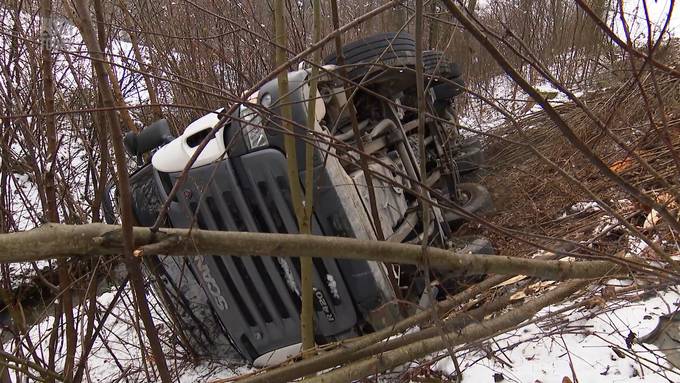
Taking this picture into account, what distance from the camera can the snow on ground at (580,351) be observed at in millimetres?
2148

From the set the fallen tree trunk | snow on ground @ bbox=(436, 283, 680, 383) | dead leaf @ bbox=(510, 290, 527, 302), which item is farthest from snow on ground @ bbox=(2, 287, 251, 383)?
the fallen tree trunk

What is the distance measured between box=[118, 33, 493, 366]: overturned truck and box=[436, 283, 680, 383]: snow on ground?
523 millimetres

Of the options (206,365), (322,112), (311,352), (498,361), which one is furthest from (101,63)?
(206,365)

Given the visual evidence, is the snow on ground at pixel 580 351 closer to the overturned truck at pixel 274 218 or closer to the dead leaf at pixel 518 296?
the dead leaf at pixel 518 296

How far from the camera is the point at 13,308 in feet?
7.50

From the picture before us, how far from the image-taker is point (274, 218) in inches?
106

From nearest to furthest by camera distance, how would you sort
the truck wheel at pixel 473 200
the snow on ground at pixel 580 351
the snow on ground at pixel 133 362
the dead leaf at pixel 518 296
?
the snow on ground at pixel 580 351
the dead leaf at pixel 518 296
the snow on ground at pixel 133 362
the truck wheel at pixel 473 200

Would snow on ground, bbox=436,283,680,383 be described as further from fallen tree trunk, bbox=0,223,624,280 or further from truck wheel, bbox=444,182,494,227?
truck wheel, bbox=444,182,494,227

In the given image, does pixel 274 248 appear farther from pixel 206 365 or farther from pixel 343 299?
pixel 206 365

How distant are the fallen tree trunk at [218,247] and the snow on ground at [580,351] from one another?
33.2 inches

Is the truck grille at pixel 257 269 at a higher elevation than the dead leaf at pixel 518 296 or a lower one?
higher

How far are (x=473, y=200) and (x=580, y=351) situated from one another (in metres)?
2.14

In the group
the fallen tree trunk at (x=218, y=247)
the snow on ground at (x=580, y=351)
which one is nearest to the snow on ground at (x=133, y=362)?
the snow on ground at (x=580, y=351)

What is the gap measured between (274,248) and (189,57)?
3.99m
